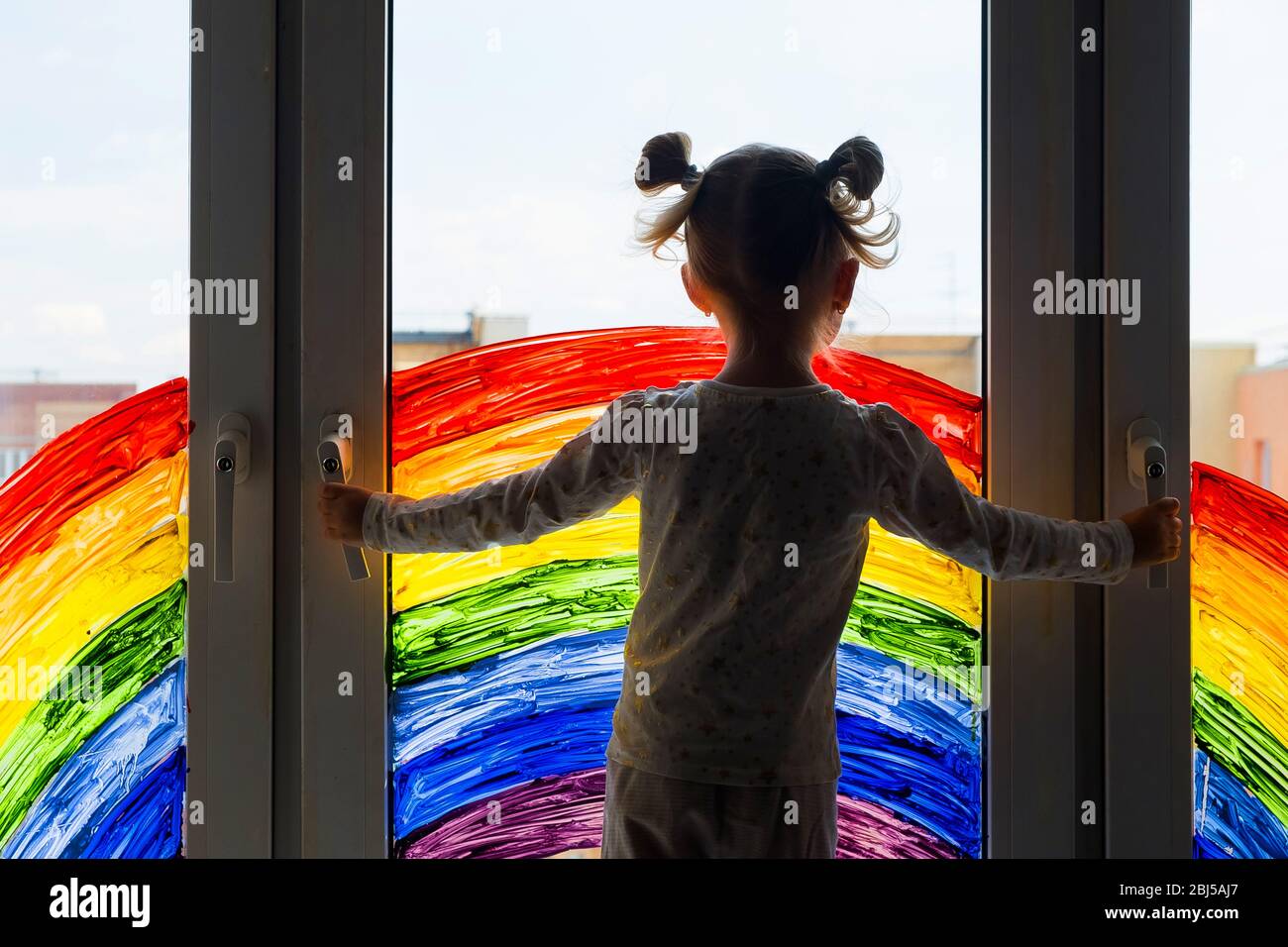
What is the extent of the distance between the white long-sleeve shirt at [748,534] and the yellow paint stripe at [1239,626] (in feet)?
0.54

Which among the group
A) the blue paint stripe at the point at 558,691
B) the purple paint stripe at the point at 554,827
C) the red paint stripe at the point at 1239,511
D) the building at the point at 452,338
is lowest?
the purple paint stripe at the point at 554,827

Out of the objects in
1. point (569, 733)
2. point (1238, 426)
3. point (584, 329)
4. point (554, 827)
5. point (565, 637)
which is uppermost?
point (584, 329)

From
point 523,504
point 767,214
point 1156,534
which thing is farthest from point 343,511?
point 1156,534

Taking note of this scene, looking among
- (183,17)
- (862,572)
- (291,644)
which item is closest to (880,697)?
(862,572)

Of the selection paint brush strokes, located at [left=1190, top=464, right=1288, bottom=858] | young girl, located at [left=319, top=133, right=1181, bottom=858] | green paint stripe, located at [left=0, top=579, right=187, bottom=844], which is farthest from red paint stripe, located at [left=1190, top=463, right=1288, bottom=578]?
green paint stripe, located at [left=0, top=579, right=187, bottom=844]

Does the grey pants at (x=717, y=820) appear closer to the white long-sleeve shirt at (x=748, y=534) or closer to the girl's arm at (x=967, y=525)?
the white long-sleeve shirt at (x=748, y=534)

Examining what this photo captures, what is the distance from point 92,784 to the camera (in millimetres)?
902

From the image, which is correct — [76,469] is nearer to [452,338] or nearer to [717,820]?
[452,338]

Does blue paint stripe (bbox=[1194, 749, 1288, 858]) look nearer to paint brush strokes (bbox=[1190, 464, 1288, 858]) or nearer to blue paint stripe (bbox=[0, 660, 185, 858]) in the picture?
paint brush strokes (bbox=[1190, 464, 1288, 858])

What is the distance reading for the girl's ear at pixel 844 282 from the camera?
0.84 metres

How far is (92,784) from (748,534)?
73cm

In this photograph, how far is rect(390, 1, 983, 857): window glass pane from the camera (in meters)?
0.89

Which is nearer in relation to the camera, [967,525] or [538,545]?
[967,525]

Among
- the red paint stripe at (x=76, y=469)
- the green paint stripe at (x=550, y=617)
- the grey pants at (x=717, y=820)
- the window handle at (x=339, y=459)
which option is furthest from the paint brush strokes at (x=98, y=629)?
the grey pants at (x=717, y=820)
